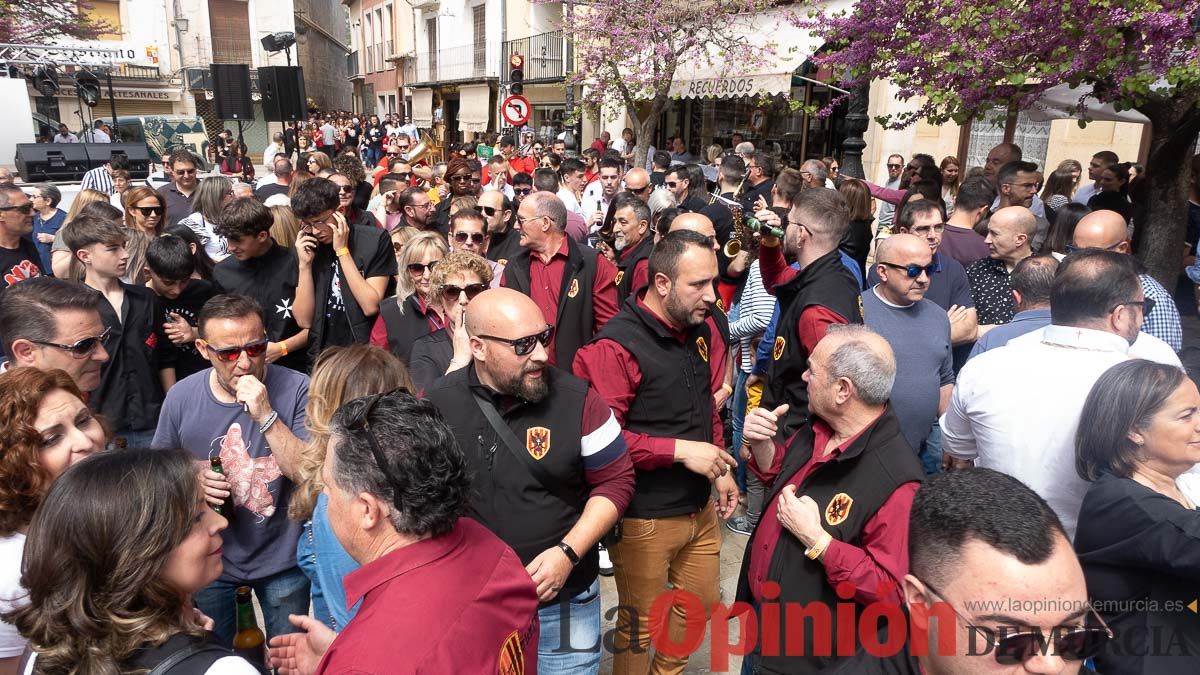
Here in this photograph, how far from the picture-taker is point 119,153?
14.0 meters

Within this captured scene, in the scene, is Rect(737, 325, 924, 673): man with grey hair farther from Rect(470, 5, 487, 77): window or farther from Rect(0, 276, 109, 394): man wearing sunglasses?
Rect(470, 5, 487, 77): window

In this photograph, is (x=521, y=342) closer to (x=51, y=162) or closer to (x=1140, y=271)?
(x=1140, y=271)

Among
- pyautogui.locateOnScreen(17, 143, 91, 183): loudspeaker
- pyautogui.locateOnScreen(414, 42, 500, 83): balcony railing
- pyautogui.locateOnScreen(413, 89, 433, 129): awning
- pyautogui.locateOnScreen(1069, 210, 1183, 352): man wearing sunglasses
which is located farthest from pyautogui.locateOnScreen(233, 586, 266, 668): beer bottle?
pyautogui.locateOnScreen(413, 89, 433, 129): awning

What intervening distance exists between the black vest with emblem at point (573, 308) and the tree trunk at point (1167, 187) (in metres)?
5.17

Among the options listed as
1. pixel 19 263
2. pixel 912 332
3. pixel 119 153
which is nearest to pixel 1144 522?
pixel 912 332

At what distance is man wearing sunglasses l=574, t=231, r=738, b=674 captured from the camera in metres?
3.15

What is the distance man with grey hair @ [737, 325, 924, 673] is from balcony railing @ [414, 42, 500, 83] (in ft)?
92.0

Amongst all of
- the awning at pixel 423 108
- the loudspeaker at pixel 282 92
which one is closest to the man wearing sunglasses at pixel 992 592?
the loudspeaker at pixel 282 92

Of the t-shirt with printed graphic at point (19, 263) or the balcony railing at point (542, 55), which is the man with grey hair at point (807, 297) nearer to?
the t-shirt with printed graphic at point (19, 263)

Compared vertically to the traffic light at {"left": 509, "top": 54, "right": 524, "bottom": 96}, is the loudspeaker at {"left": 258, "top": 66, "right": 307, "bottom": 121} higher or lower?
lower

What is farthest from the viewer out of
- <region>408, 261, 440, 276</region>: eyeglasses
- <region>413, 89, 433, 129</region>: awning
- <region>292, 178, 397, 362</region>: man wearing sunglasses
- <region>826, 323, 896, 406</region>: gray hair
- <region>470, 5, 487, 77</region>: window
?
<region>413, 89, 433, 129</region>: awning

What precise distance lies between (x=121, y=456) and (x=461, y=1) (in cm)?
3313

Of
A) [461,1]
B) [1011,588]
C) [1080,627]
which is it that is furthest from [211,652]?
[461,1]

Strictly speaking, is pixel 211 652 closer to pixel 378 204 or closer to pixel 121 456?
pixel 121 456
